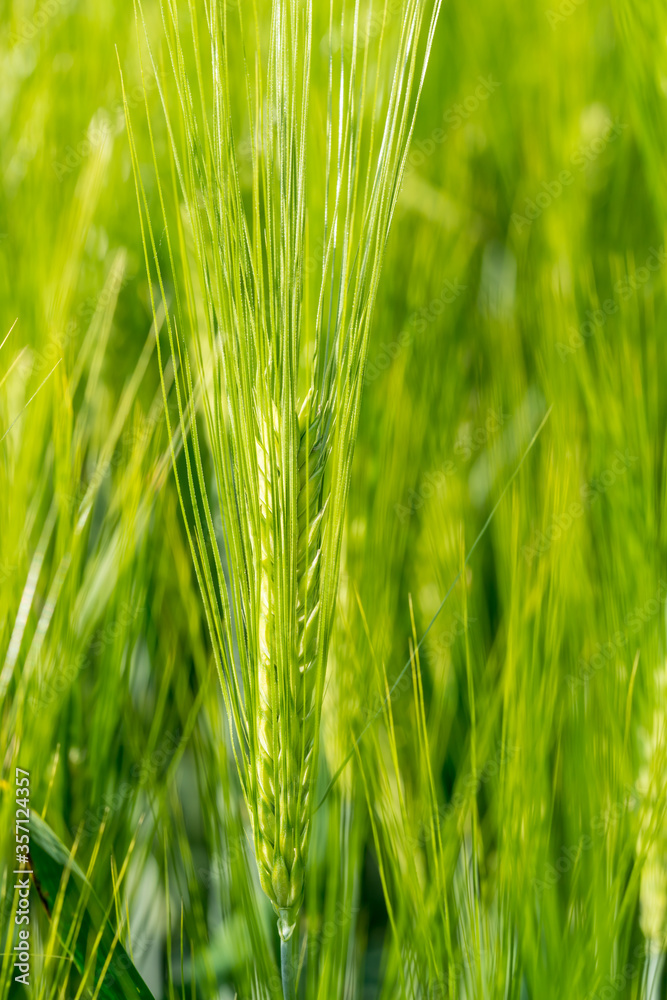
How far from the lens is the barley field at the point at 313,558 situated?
330 mm

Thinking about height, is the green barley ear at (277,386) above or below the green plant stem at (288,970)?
above

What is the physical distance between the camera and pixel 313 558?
13.6 inches

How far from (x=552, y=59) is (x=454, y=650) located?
24.1 inches

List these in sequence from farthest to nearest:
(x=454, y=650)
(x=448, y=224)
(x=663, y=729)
Answer: (x=448, y=224) → (x=454, y=650) → (x=663, y=729)

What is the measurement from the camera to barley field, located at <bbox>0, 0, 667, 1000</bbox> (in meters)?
0.33

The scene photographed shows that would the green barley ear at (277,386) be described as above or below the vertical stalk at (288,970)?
above

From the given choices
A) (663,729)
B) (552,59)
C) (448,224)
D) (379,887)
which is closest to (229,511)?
(663,729)

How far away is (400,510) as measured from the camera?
1.76 ft

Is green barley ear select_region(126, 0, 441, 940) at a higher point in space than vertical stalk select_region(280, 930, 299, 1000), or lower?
higher

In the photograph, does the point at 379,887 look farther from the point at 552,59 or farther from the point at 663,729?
the point at 552,59

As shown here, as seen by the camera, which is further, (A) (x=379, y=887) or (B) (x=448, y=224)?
(B) (x=448, y=224)

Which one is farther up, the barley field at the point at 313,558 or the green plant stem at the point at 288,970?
the barley field at the point at 313,558

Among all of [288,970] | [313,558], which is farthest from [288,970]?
[313,558]

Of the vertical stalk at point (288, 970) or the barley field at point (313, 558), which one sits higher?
the barley field at point (313, 558)
